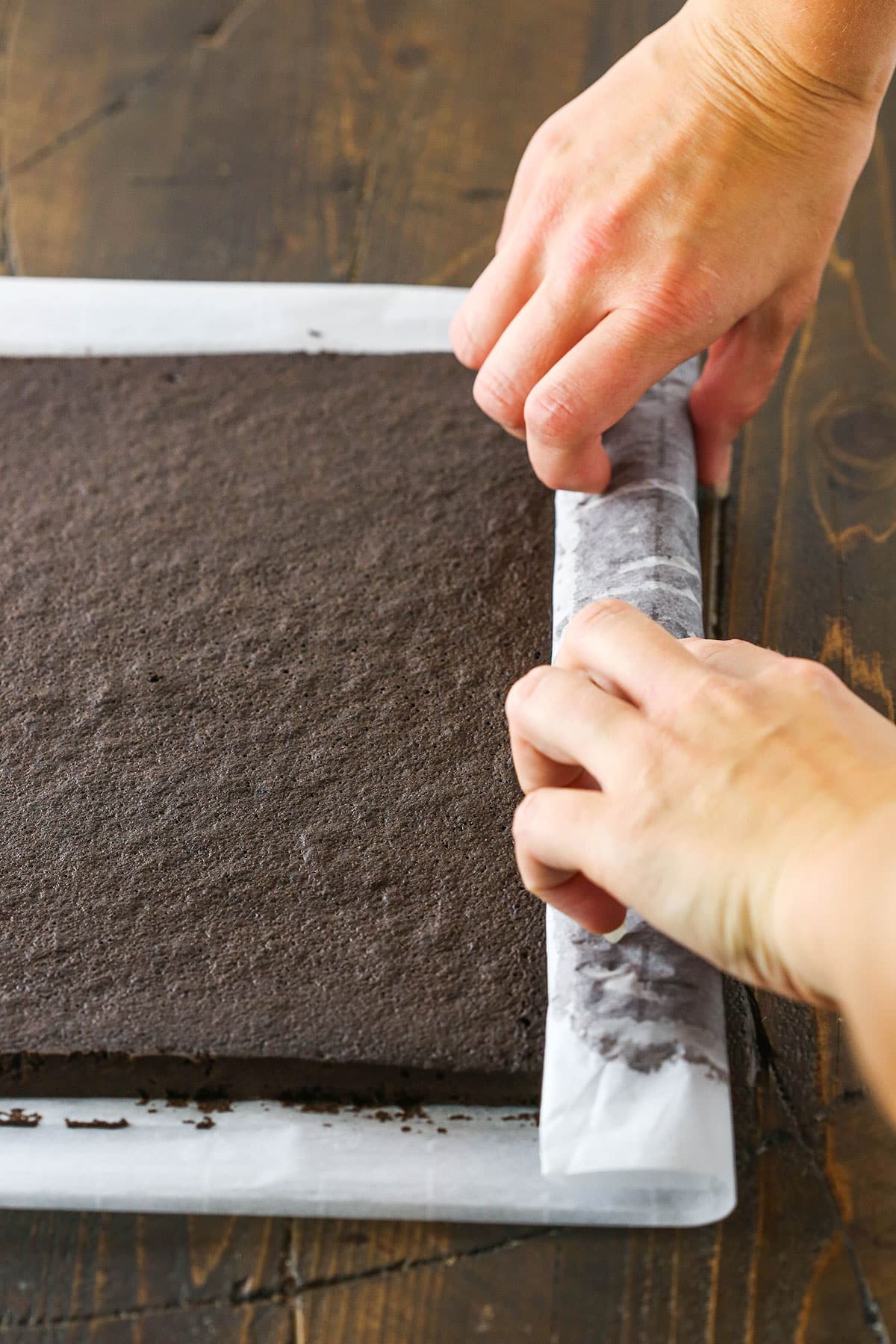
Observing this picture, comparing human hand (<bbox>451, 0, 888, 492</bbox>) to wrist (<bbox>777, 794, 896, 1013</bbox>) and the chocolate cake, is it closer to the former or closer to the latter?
the chocolate cake

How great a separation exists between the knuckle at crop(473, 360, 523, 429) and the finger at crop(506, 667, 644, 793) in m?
0.34

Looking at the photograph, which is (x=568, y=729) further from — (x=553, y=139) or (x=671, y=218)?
(x=553, y=139)

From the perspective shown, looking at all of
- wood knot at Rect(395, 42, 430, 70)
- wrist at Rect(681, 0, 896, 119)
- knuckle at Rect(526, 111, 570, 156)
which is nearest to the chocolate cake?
knuckle at Rect(526, 111, 570, 156)

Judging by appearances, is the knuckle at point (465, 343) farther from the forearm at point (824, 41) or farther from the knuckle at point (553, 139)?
the forearm at point (824, 41)

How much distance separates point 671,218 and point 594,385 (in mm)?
142

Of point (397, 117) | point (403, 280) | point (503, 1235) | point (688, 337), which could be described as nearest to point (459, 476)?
point (688, 337)

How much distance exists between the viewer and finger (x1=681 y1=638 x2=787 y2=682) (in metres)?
0.67

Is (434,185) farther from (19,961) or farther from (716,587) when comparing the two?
(19,961)

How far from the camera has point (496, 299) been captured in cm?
98

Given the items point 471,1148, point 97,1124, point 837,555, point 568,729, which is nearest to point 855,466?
point 837,555

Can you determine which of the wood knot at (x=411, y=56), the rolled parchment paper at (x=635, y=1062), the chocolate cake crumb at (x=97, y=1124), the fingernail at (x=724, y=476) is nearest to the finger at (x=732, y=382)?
the fingernail at (x=724, y=476)

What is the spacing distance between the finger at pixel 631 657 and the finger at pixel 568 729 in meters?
0.01

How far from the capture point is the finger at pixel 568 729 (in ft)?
2.09

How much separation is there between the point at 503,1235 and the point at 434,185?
1220 mm
